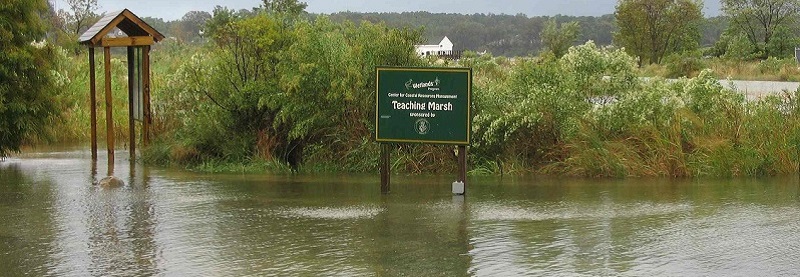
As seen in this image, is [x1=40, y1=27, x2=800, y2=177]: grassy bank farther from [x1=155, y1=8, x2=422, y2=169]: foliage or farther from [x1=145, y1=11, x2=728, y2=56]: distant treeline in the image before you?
[x1=145, y1=11, x2=728, y2=56]: distant treeline

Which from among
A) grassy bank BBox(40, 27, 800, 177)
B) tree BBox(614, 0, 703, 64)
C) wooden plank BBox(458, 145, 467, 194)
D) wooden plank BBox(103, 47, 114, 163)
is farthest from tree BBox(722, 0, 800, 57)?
wooden plank BBox(458, 145, 467, 194)

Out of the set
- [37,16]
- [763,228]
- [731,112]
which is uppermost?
[37,16]

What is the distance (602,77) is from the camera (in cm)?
1639

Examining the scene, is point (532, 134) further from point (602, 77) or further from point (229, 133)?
point (229, 133)

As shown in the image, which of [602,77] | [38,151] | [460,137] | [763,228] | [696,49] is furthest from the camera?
[696,49]

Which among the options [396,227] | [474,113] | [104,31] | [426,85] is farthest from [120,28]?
[396,227]

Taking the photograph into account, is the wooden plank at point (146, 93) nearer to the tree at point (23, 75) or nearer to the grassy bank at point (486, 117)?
the grassy bank at point (486, 117)

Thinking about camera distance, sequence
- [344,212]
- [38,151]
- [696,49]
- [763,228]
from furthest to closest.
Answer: [696,49] → [38,151] → [344,212] → [763,228]

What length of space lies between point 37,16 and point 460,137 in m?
6.76

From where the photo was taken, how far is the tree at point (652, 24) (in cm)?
6888

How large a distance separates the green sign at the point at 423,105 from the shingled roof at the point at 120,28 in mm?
5449

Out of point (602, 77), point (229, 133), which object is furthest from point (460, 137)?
point (229, 133)

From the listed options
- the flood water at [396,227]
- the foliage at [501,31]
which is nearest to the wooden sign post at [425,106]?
the flood water at [396,227]

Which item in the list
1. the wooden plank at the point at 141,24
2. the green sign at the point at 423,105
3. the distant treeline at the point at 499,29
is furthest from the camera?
the distant treeline at the point at 499,29
